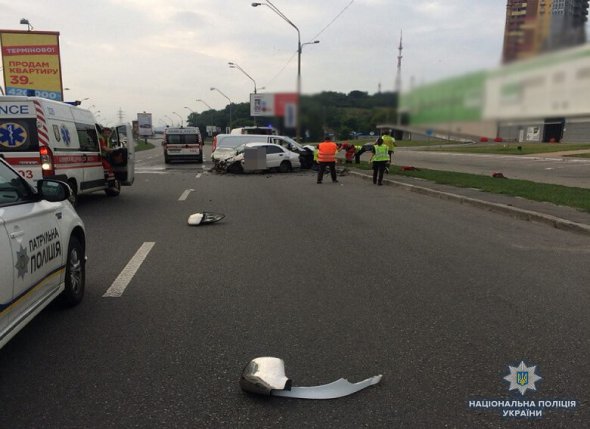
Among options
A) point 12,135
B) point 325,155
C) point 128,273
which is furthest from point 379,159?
point 128,273

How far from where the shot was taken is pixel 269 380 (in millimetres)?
3113

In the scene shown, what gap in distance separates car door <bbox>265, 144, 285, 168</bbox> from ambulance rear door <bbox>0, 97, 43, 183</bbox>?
1417cm

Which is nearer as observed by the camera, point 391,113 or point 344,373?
point 391,113

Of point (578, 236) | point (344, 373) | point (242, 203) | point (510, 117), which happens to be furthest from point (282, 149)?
point (510, 117)

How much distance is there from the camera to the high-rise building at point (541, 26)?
3.25 ft

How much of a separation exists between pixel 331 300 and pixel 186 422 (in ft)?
7.48

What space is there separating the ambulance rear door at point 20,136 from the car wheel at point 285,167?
1488 centimetres

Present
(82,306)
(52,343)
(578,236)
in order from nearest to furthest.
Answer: (52,343)
(82,306)
(578,236)

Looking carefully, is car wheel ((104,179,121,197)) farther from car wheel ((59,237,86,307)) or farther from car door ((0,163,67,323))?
car door ((0,163,67,323))

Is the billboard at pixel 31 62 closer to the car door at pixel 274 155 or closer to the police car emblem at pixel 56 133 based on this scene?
the car door at pixel 274 155

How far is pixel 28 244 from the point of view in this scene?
354 centimetres

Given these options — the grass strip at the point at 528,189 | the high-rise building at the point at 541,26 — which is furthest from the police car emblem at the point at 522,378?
the grass strip at the point at 528,189

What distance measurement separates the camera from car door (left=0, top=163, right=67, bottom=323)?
3303mm

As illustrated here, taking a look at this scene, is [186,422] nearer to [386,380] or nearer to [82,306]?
[386,380]
